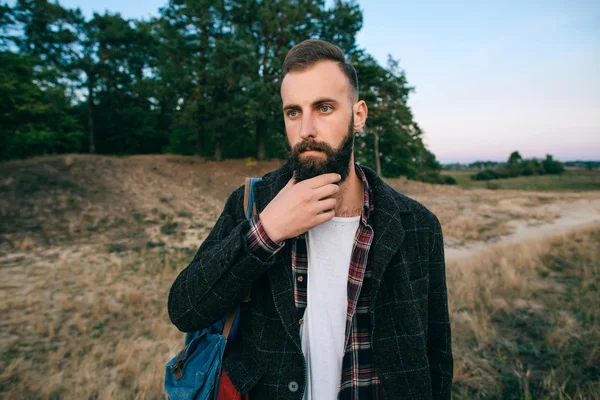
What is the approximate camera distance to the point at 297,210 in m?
1.37

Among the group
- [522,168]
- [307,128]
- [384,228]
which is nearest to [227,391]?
[384,228]

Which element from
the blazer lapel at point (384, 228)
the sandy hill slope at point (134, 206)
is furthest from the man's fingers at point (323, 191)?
the sandy hill slope at point (134, 206)

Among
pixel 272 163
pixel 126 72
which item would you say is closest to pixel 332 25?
pixel 272 163

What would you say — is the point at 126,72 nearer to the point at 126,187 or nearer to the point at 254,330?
the point at 126,187

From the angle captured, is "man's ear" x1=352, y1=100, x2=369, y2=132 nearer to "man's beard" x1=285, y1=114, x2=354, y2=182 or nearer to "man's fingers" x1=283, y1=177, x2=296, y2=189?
"man's beard" x1=285, y1=114, x2=354, y2=182

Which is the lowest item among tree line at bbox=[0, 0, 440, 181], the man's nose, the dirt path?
the dirt path

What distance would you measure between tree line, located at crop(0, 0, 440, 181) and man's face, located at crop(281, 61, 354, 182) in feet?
52.1

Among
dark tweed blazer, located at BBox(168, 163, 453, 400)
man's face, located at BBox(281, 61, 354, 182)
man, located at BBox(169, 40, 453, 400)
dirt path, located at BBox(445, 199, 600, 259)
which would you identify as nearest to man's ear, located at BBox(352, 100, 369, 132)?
man, located at BBox(169, 40, 453, 400)

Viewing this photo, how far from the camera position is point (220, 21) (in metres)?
19.0

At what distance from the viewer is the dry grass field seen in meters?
3.50

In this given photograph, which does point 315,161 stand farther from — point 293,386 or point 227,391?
point 227,391

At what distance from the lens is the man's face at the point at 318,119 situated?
1697mm

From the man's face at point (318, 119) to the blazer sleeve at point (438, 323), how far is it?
2.76 feet

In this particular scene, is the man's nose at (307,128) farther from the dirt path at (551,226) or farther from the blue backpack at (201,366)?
the dirt path at (551,226)
